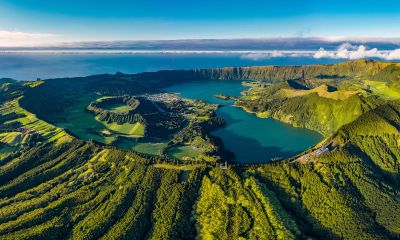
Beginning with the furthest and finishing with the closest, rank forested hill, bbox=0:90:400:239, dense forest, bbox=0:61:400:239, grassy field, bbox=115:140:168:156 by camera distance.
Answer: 1. grassy field, bbox=115:140:168:156
2. dense forest, bbox=0:61:400:239
3. forested hill, bbox=0:90:400:239

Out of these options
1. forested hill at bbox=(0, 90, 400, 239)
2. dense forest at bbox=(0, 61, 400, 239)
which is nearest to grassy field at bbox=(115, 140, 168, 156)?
dense forest at bbox=(0, 61, 400, 239)

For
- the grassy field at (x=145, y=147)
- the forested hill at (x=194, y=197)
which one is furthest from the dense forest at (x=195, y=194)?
the grassy field at (x=145, y=147)

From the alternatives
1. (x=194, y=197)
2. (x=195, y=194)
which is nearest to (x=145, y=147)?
(x=195, y=194)

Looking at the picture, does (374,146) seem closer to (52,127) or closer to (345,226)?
(345,226)

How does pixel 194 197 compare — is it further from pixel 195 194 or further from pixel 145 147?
pixel 145 147

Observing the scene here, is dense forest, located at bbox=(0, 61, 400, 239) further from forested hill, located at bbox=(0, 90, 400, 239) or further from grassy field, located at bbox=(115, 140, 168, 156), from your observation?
grassy field, located at bbox=(115, 140, 168, 156)

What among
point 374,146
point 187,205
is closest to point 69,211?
point 187,205

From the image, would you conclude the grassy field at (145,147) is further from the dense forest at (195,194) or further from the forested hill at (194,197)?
the forested hill at (194,197)

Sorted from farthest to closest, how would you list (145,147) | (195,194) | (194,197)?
(145,147) → (195,194) → (194,197)

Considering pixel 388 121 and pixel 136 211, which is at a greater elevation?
pixel 388 121

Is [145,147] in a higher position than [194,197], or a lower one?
lower

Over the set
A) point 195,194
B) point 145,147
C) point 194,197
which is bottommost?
point 145,147
